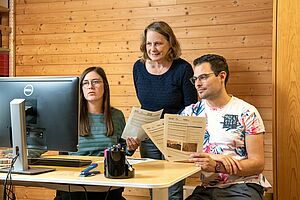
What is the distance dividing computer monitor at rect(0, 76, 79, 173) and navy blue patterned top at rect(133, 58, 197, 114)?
1007 mm

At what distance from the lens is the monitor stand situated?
6.01ft

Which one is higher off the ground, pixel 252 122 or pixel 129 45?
pixel 129 45

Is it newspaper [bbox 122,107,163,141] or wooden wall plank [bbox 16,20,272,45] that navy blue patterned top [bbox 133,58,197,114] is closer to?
newspaper [bbox 122,107,163,141]

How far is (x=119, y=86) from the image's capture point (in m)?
3.84

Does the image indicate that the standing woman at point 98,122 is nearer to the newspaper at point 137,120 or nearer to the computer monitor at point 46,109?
the newspaper at point 137,120

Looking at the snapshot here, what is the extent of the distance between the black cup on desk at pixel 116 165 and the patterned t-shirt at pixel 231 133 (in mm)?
579

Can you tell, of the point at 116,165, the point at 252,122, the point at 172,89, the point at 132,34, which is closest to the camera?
the point at 116,165

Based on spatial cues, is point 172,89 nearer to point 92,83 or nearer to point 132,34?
point 92,83

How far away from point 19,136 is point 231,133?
3.33ft

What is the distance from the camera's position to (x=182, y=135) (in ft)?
6.58

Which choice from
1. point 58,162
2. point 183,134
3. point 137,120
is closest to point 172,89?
point 137,120

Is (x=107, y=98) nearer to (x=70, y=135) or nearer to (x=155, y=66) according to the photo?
(x=155, y=66)

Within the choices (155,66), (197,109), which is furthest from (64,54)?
(197,109)

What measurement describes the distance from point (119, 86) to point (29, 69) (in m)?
0.94
